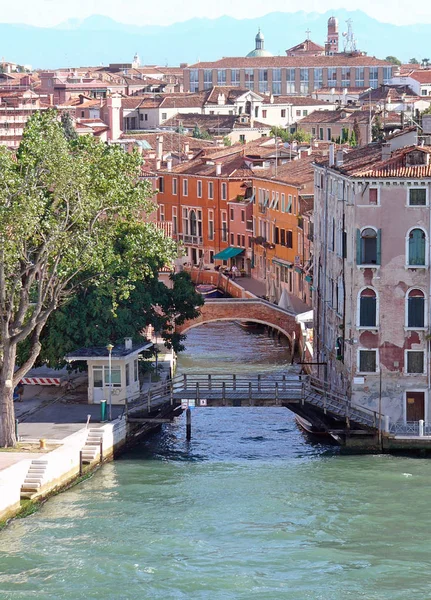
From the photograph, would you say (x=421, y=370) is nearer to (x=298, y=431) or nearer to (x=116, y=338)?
(x=298, y=431)

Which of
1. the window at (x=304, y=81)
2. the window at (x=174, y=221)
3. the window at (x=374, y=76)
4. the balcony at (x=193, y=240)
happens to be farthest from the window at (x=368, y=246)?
the window at (x=304, y=81)

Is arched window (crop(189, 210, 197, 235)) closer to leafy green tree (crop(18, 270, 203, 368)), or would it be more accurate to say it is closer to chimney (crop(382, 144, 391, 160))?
leafy green tree (crop(18, 270, 203, 368))

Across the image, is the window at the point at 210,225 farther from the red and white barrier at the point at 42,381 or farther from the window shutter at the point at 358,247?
the window shutter at the point at 358,247

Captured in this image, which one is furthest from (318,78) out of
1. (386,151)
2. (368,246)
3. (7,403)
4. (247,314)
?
(7,403)

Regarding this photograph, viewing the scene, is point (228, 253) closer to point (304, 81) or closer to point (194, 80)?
point (194, 80)

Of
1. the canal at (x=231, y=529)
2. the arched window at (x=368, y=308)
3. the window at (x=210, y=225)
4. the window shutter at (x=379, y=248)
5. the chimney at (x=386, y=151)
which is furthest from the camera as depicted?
the window at (x=210, y=225)

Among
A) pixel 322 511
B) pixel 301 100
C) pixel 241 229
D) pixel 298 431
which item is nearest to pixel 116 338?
pixel 298 431

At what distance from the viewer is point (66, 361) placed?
3947 cm

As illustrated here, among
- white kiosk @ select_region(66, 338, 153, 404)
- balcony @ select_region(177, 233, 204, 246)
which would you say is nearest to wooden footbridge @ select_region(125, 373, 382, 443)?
white kiosk @ select_region(66, 338, 153, 404)

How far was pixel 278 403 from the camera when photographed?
37.5 meters

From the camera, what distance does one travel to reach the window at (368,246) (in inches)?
1441

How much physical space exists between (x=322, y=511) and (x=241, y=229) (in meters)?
39.8

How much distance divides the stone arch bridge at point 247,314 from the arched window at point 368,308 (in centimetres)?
1624

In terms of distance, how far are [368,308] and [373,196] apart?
8.75ft
